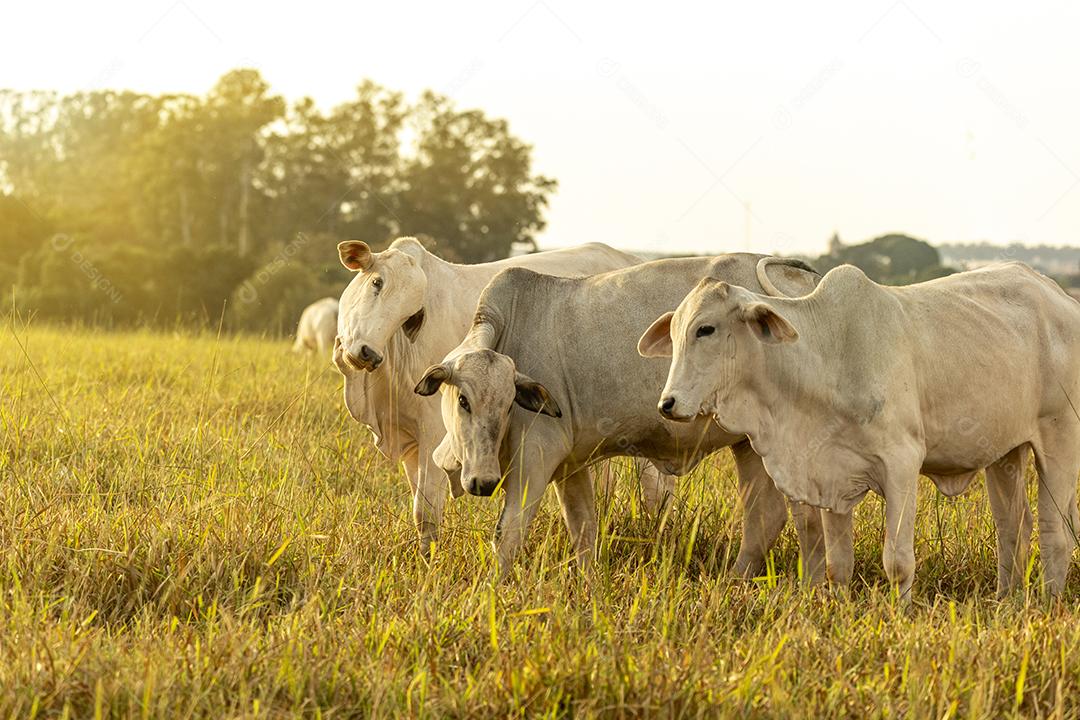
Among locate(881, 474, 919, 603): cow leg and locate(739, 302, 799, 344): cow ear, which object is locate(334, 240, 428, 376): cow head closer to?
locate(739, 302, 799, 344): cow ear

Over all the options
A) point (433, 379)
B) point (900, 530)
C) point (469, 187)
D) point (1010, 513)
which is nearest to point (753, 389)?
point (900, 530)

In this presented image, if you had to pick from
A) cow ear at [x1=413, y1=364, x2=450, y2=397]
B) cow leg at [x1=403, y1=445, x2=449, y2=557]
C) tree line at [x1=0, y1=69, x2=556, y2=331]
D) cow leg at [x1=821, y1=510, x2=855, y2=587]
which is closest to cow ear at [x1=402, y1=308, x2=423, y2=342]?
cow leg at [x1=403, y1=445, x2=449, y2=557]

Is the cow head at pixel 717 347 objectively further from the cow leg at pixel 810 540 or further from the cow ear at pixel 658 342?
the cow leg at pixel 810 540

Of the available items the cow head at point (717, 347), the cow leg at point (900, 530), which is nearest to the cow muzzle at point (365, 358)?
the cow head at point (717, 347)

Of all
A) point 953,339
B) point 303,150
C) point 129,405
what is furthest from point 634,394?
A: point 303,150

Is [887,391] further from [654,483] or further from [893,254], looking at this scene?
[893,254]

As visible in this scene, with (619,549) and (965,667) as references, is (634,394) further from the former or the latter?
(965,667)

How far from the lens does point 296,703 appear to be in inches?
129

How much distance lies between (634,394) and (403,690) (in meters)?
2.11

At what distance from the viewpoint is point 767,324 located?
15.0 ft

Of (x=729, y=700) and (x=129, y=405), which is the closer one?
(x=729, y=700)

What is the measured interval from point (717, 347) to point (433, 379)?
103 centimetres

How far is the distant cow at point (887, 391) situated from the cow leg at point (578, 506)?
632 mm

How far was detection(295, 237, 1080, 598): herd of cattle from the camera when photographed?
4.60 meters
